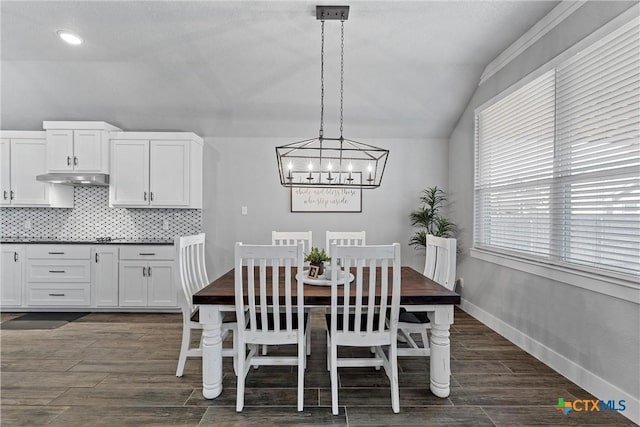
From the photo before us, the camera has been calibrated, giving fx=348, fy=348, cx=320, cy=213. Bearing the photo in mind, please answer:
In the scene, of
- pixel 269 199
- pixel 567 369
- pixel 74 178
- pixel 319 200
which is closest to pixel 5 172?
pixel 74 178

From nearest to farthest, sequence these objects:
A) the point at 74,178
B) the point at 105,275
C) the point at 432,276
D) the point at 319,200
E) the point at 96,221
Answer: the point at 432,276, the point at 74,178, the point at 105,275, the point at 96,221, the point at 319,200

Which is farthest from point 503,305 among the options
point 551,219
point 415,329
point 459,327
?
point 415,329

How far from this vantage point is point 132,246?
4.19m

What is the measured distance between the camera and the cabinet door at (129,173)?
4250mm

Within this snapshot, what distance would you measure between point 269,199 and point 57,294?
9.16ft

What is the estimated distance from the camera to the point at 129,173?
427 centimetres

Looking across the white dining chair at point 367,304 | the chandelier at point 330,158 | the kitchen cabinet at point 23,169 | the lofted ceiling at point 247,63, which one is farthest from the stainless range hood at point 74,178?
the white dining chair at point 367,304

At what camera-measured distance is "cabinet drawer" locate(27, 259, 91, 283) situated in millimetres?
4156

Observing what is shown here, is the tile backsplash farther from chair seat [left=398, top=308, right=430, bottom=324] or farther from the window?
the window

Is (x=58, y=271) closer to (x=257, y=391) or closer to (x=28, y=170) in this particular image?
(x=28, y=170)

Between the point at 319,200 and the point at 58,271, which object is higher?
the point at 319,200

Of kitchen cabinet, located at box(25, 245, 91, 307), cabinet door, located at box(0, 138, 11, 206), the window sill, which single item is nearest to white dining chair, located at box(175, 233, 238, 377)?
kitchen cabinet, located at box(25, 245, 91, 307)

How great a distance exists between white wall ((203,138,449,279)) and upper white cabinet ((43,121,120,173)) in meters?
1.23

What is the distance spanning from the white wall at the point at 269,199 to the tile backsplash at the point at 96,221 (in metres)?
0.39
